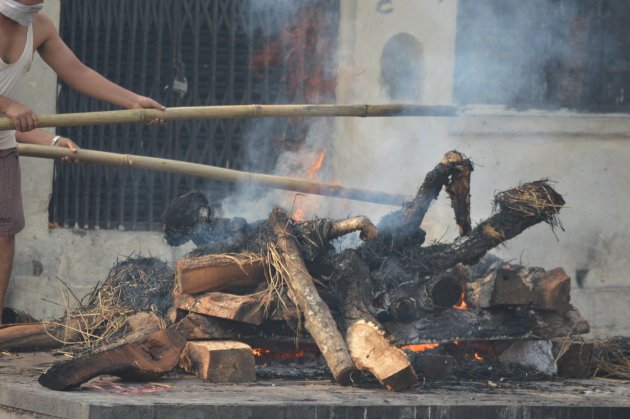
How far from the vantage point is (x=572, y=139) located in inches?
435

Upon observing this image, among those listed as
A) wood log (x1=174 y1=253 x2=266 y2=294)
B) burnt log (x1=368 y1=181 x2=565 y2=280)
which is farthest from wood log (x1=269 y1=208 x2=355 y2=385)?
burnt log (x1=368 y1=181 x2=565 y2=280)

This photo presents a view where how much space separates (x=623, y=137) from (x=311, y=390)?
20.2ft

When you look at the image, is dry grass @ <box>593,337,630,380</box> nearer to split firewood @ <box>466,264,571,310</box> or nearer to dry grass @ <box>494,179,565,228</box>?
split firewood @ <box>466,264,571,310</box>

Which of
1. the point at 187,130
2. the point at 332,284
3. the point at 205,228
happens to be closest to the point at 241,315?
the point at 332,284

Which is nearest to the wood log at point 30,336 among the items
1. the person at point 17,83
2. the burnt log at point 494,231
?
the person at point 17,83

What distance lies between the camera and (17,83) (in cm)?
728

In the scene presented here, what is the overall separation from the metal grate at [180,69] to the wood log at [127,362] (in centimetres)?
548

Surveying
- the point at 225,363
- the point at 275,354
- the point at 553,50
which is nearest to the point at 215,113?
the point at 275,354

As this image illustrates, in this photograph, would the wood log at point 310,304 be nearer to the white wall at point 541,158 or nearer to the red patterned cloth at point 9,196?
the red patterned cloth at point 9,196

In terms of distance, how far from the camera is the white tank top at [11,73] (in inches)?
274

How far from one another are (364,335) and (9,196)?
102 inches

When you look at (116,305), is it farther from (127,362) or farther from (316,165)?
(316,165)

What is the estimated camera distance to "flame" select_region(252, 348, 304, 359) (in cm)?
680

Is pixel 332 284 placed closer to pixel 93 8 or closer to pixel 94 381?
pixel 94 381
